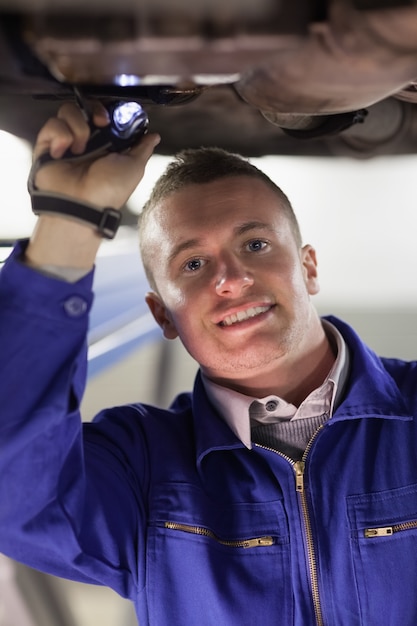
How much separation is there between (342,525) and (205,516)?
17cm

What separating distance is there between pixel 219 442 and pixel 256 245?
0.27m

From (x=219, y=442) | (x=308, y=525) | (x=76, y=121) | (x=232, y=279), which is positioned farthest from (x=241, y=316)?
(x=76, y=121)

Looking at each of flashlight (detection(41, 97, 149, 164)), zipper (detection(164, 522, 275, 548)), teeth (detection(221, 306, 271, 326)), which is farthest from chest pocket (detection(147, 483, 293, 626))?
flashlight (detection(41, 97, 149, 164))

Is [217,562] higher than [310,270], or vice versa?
[310,270]

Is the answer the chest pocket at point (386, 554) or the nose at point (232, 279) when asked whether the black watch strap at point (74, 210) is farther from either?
the chest pocket at point (386, 554)

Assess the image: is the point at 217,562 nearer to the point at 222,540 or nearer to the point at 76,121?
the point at 222,540

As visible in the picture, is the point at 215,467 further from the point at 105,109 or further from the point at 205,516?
the point at 105,109

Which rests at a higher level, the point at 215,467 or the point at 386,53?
the point at 386,53

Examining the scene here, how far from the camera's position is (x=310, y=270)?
115 centimetres

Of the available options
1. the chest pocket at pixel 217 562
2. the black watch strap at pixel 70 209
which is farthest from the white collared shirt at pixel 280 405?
the black watch strap at pixel 70 209

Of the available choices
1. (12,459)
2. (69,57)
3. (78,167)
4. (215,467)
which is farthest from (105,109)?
(215,467)

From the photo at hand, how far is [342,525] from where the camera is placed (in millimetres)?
905

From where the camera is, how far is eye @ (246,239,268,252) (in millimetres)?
1027

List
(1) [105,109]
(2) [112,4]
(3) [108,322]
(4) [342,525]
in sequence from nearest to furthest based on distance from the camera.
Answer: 1. (2) [112,4]
2. (1) [105,109]
3. (4) [342,525]
4. (3) [108,322]
